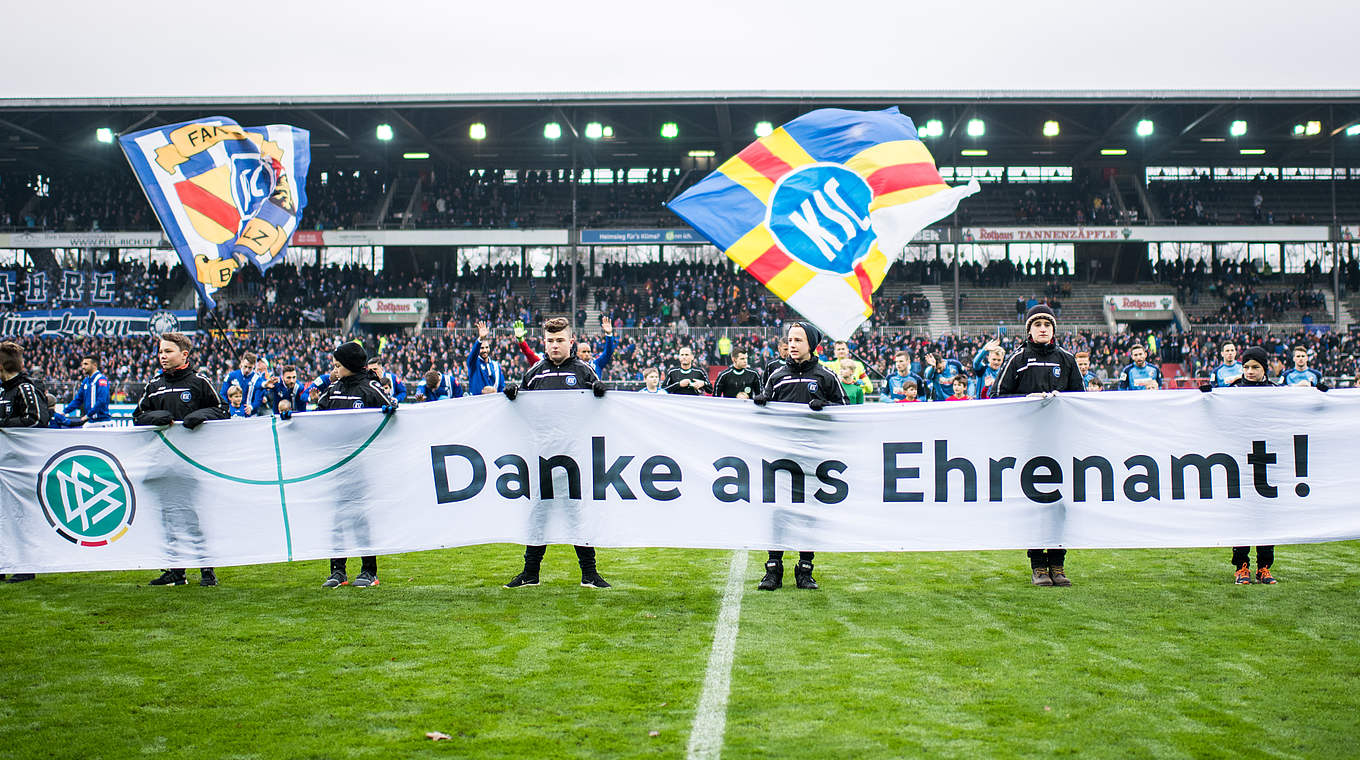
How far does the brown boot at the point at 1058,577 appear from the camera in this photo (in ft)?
24.2

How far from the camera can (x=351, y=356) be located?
7.93 m

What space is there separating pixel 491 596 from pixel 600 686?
255 cm

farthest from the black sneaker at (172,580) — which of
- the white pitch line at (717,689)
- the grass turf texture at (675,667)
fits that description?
the white pitch line at (717,689)

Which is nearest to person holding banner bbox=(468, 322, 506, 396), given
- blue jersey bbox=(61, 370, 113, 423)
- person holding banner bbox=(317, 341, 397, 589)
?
blue jersey bbox=(61, 370, 113, 423)

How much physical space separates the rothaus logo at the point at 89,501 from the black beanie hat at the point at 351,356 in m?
1.76

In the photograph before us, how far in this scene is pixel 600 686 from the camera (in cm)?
478

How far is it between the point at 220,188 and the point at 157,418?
693cm

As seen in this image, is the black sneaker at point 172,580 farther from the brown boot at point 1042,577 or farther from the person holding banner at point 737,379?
the brown boot at point 1042,577

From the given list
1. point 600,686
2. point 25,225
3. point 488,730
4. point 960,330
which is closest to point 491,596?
point 600,686

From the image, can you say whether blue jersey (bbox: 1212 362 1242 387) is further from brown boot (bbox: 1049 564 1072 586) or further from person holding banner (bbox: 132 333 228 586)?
person holding banner (bbox: 132 333 228 586)

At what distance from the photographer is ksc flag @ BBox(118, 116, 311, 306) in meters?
12.9

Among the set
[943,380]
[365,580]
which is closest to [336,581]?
[365,580]

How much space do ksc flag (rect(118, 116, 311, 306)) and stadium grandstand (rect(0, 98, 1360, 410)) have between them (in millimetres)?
20267

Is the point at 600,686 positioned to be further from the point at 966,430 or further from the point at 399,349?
the point at 399,349
